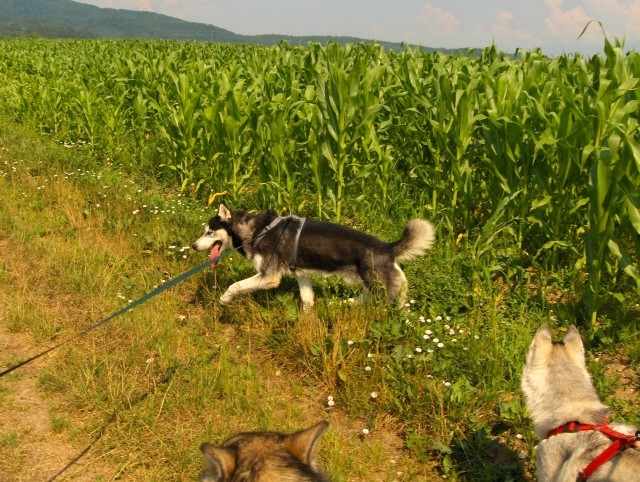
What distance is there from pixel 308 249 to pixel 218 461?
375 centimetres

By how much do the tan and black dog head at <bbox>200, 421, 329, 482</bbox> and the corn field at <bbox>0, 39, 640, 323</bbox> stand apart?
3863mm

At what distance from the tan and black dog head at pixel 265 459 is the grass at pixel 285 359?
1.49m

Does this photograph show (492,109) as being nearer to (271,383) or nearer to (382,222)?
(382,222)

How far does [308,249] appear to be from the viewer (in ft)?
18.8

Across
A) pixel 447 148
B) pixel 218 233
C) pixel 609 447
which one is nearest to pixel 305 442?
pixel 609 447

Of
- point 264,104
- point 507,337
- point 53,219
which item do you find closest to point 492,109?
point 507,337

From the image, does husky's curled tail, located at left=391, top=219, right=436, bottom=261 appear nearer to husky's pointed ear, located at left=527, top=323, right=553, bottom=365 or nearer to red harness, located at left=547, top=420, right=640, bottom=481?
husky's pointed ear, located at left=527, top=323, right=553, bottom=365

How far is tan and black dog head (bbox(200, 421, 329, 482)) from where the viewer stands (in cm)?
210

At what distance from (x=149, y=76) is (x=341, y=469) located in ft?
32.3

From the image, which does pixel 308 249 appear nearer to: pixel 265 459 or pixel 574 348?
pixel 574 348

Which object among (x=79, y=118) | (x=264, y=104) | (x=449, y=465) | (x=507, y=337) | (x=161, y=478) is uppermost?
(x=264, y=104)

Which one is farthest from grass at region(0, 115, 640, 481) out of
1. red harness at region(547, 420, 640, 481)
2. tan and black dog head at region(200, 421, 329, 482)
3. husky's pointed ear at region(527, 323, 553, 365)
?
tan and black dog head at region(200, 421, 329, 482)

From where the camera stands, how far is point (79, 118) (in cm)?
1232

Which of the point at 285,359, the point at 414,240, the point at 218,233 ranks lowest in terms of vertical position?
the point at 285,359
